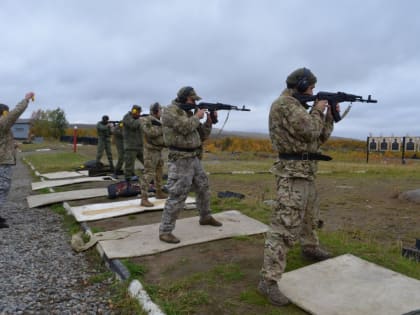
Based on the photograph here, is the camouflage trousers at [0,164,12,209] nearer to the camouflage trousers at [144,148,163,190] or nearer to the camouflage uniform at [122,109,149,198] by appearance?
the camouflage trousers at [144,148,163,190]

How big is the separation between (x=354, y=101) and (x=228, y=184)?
814 cm

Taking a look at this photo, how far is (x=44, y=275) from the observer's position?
4.25 meters

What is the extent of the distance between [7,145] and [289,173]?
4.93 metres

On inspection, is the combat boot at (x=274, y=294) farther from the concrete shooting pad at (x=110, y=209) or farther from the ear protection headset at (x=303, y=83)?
the concrete shooting pad at (x=110, y=209)

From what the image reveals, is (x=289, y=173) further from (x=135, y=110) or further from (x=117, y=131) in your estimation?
(x=117, y=131)

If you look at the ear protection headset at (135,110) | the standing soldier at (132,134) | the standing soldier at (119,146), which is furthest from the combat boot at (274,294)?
the standing soldier at (119,146)

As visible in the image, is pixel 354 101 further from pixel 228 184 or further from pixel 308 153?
pixel 228 184

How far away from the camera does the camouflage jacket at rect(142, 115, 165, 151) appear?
7254 mm

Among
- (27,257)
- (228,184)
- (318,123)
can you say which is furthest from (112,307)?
(228,184)

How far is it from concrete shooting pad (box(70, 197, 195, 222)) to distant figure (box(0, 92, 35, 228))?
1.21 meters

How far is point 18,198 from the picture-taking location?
930cm

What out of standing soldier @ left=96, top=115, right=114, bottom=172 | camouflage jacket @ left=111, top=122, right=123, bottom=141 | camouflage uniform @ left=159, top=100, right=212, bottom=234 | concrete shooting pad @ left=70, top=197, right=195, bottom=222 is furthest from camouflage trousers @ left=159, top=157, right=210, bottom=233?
standing soldier @ left=96, top=115, right=114, bottom=172

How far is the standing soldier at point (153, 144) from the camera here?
7250mm

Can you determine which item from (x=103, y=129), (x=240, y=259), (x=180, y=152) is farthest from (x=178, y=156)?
(x=103, y=129)
